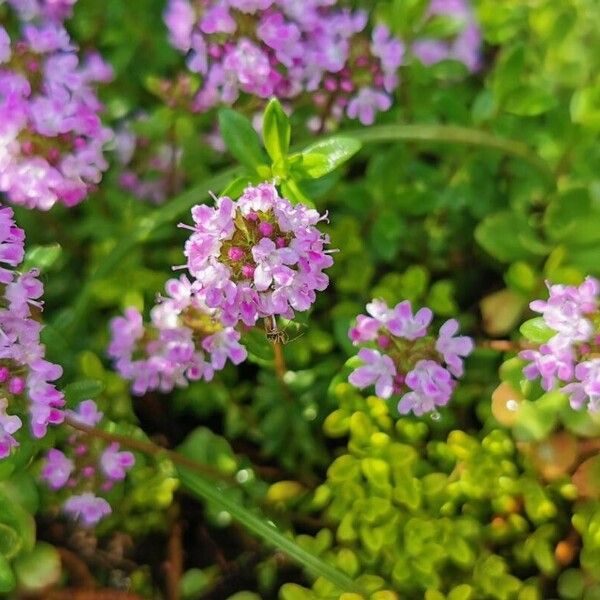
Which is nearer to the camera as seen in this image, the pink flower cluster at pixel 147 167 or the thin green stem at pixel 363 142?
the thin green stem at pixel 363 142

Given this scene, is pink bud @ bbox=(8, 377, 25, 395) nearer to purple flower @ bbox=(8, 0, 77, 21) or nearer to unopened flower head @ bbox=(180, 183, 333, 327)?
unopened flower head @ bbox=(180, 183, 333, 327)

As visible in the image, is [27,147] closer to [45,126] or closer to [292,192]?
[45,126]

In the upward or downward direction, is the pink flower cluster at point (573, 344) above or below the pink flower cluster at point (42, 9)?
below

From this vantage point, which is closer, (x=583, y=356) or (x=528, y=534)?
(x=583, y=356)

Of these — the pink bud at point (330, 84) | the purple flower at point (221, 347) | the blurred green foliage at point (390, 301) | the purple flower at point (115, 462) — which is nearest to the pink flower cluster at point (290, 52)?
the pink bud at point (330, 84)

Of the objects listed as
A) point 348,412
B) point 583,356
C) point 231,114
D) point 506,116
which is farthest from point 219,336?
point 506,116

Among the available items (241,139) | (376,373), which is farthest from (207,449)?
(241,139)

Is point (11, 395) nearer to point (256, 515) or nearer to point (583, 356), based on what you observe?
point (256, 515)

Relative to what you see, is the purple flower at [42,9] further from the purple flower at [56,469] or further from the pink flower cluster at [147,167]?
the purple flower at [56,469]
